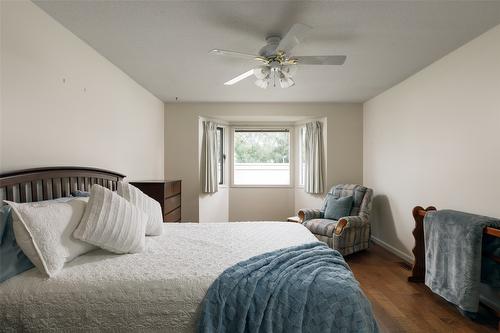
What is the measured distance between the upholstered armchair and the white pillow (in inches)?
113

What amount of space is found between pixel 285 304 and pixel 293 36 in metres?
1.70

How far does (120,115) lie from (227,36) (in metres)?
1.61

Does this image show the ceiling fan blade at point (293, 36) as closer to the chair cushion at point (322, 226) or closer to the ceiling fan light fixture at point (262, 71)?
the ceiling fan light fixture at point (262, 71)

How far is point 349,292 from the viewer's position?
1.26 meters

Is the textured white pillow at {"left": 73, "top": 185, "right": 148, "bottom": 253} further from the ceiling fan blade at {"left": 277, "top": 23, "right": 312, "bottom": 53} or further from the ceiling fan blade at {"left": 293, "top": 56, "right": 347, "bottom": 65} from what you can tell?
the ceiling fan blade at {"left": 293, "top": 56, "right": 347, "bottom": 65}

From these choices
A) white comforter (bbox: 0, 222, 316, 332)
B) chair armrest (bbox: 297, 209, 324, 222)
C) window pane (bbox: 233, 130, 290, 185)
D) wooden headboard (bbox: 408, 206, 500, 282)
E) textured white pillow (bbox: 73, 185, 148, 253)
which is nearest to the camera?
white comforter (bbox: 0, 222, 316, 332)

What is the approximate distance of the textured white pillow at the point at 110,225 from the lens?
155cm

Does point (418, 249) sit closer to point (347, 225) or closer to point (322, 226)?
point (347, 225)

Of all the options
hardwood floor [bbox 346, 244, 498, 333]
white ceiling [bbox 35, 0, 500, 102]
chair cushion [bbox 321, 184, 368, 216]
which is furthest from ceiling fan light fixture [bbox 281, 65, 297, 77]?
chair cushion [bbox 321, 184, 368, 216]

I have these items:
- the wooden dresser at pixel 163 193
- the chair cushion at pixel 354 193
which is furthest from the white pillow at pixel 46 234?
the chair cushion at pixel 354 193

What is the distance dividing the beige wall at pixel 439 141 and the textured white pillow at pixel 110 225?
9.19 ft

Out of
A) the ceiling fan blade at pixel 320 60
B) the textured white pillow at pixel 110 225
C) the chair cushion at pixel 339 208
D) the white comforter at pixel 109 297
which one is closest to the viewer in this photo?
the white comforter at pixel 109 297

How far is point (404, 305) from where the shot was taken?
238 centimetres

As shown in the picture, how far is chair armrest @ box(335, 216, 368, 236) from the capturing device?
3445mm
